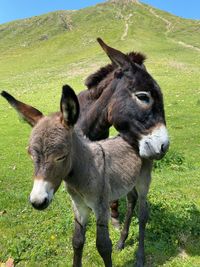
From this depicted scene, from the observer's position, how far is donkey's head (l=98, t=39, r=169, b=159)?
6.42 meters

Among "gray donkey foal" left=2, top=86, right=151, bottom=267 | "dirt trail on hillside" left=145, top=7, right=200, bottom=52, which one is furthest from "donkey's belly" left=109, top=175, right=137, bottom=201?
"dirt trail on hillside" left=145, top=7, right=200, bottom=52

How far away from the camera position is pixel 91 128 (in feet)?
25.6

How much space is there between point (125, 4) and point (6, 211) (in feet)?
363

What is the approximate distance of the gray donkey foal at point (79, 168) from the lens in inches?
197

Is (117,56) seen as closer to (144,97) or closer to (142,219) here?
(144,97)

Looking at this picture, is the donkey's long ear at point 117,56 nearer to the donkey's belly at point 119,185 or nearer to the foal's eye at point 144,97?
the foal's eye at point 144,97

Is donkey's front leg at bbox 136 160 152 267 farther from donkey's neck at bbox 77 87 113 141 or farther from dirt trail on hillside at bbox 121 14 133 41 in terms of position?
dirt trail on hillside at bbox 121 14 133 41

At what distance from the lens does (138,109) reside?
263 inches

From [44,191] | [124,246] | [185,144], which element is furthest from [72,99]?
[185,144]

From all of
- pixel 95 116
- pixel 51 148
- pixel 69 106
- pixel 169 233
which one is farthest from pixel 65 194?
pixel 69 106

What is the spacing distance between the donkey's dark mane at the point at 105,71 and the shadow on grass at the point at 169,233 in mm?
3182

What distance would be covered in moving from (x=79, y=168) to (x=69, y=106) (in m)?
1.23

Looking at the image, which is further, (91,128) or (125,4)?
(125,4)

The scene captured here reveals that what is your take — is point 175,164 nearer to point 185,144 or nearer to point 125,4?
point 185,144
